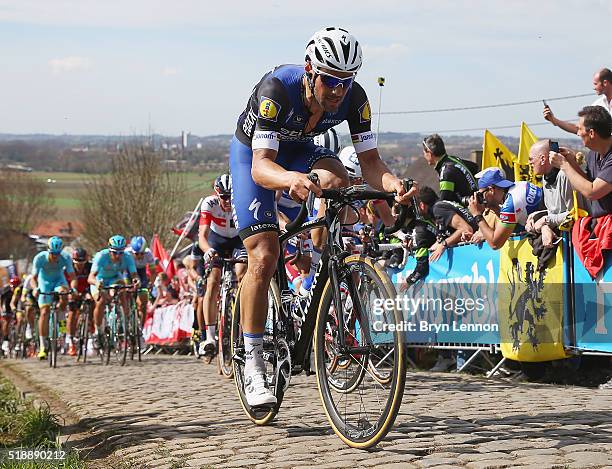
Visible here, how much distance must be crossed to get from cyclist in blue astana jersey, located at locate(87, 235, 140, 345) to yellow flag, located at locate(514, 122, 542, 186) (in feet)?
23.7

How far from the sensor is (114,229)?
3123 inches

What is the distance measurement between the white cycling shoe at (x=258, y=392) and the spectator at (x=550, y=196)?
12.9 feet

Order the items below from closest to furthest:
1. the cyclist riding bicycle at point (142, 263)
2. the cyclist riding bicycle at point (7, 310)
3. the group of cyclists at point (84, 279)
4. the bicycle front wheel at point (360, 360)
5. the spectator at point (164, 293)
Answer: the bicycle front wheel at point (360, 360) → the group of cyclists at point (84, 279) → the cyclist riding bicycle at point (142, 263) → the spectator at point (164, 293) → the cyclist riding bicycle at point (7, 310)

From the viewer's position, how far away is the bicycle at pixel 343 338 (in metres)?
5.60

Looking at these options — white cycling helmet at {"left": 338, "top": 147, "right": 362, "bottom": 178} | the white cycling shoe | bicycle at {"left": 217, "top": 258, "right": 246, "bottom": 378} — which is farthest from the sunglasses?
white cycling helmet at {"left": 338, "top": 147, "right": 362, "bottom": 178}

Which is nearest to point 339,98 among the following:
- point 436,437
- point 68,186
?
point 436,437

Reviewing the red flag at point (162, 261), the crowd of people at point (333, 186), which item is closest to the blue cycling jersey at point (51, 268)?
the crowd of people at point (333, 186)

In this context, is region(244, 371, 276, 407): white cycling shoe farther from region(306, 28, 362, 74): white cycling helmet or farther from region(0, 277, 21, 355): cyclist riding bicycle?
region(0, 277, 21, 355): cyclist riding bicycle

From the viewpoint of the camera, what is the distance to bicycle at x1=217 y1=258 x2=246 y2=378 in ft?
34.5

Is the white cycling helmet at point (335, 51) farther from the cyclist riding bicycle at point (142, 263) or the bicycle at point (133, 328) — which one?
the cyclist riding bicycle at point (142, 263)

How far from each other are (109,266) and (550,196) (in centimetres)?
1050

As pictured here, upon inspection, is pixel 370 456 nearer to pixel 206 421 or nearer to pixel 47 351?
pixel 206 421

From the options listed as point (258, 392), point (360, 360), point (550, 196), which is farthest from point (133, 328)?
point (360, 360)

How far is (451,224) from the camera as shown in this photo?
1188 cm
